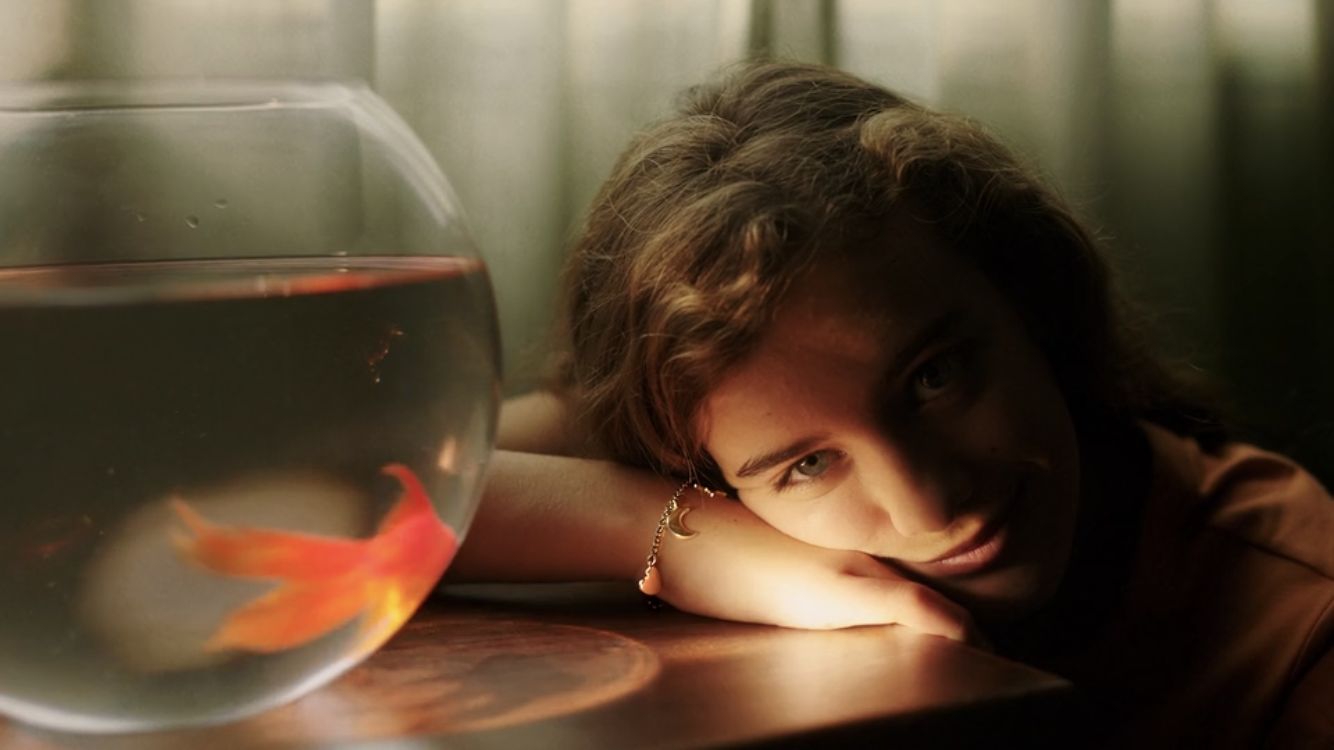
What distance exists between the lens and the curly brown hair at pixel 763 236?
91cm

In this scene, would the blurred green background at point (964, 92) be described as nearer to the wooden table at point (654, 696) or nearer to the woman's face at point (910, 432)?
the woman's face at point (910, 432)

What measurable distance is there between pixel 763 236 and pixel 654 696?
14.1 inches

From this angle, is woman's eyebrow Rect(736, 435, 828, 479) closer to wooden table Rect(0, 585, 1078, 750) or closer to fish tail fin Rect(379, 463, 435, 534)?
wooden table Rect(0, 585, 1078, 750)

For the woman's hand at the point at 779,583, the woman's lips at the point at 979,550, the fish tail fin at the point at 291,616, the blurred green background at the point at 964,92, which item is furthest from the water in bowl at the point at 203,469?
the blurred green background at the point at 964,92

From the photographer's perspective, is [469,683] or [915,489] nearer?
[469,683]

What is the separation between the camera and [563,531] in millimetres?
976

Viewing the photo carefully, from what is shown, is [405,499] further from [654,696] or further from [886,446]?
[886,446]

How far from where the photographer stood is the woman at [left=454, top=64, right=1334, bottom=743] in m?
0.88

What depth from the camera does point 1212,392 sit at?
Answer: 1434 mm

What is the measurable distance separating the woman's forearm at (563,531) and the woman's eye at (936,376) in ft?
0.67

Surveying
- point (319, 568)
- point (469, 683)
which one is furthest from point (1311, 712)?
point (319, 568)

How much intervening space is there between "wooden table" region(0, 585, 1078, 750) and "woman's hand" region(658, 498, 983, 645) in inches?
0.9

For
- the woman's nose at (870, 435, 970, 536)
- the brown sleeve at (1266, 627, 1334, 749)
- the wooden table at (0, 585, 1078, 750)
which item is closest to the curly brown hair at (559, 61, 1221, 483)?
the woman's nose at (870, 435, 970, 536)

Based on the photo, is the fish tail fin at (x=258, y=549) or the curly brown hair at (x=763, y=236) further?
the curly brown hair at (x=763, y=236)
